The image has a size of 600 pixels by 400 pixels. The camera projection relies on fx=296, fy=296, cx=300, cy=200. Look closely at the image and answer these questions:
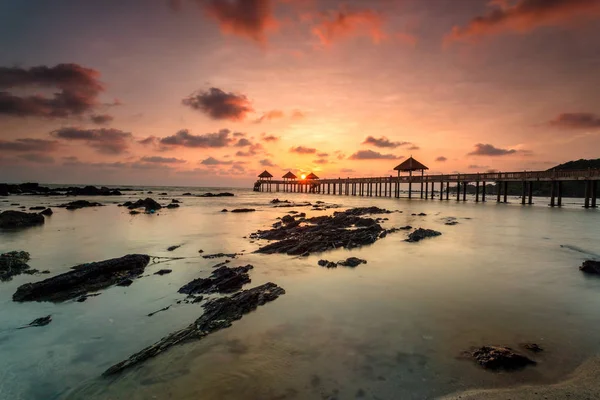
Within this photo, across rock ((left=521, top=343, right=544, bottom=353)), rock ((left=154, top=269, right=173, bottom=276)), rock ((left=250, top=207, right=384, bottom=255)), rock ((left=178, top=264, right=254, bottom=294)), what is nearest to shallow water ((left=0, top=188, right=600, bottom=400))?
rock ((left=521, top=343, right=544, bottom=353))

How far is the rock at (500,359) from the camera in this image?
4.12 metres

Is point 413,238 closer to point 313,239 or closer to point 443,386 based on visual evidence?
point 313,239

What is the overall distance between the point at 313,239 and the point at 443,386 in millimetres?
9844

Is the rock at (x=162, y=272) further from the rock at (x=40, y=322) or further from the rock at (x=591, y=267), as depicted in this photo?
the rock at (x=591, y=267)

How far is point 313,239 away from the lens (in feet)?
44.3

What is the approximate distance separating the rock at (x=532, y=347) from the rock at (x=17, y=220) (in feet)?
84.3

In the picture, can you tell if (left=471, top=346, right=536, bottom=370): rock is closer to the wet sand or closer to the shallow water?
the shallow water

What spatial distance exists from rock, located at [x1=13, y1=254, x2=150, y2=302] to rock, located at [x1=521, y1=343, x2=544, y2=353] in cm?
915

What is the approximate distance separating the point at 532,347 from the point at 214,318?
5.42 metres

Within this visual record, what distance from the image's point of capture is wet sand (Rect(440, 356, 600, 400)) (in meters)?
3.46

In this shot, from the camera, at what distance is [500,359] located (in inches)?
165

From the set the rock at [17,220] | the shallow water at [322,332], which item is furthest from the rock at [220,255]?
the rock at [17,220]

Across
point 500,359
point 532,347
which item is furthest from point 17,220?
point 532,347

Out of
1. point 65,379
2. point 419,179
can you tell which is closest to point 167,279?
point 65,379
